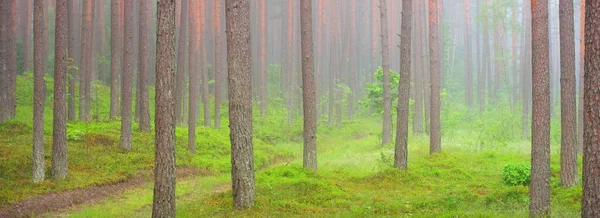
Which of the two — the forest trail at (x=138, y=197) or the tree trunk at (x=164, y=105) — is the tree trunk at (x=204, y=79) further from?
the tree trunk at (x=164, y=105)

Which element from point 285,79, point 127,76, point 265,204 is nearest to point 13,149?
point 127,76

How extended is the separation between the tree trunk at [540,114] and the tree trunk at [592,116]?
4.10 m

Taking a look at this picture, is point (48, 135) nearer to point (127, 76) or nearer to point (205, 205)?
point (127, 76)

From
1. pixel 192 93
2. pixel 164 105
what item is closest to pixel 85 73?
pixel 192 93

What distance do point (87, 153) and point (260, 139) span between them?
525 inches

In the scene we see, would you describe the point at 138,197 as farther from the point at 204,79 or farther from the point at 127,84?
the point at 204,79

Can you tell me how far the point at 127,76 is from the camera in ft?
67.8

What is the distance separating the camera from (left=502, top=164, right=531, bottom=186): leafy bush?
14727 mm

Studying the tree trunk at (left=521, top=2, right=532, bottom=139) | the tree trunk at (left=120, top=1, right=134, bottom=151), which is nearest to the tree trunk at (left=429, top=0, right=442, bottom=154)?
the tree trunk at (left=120, top=1, right=134, bottom=151)

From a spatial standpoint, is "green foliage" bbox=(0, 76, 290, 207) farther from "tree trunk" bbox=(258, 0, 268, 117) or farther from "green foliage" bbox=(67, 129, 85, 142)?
"tree trunk" bbox=(258, 0, 268, 117)

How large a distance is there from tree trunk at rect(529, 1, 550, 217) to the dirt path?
37.4ft

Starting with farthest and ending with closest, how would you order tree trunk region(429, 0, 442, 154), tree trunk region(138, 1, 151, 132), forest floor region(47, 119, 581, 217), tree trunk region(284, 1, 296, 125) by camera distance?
1. tree trunk region(284, 1, 296, 125)
2. tree trunk region(138, 1, 151, 132)
3. tree trunk region(429, 0, 442, 154)
4. forest floor region(47, 119, 581, 217)

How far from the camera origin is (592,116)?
6145 mm

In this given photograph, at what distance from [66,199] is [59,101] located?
3.25 m
